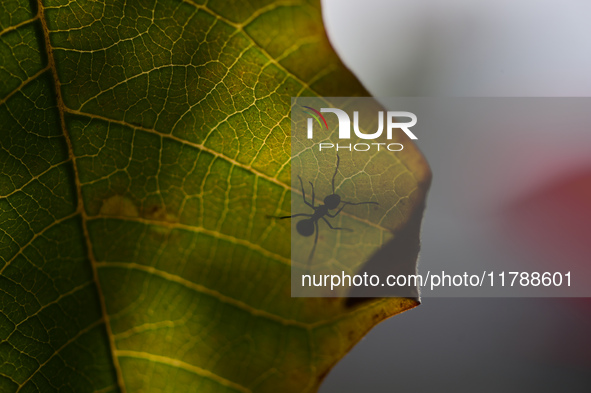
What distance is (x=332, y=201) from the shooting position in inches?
25.3

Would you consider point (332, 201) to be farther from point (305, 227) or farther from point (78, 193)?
point (78, 193)

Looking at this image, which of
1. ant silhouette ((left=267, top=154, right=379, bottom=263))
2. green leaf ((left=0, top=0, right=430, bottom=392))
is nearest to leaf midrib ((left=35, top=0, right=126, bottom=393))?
green leaf ((left=0, top=0, right=430, bottom=392))

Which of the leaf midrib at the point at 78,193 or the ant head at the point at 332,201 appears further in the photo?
the ant head at the point at 332,201

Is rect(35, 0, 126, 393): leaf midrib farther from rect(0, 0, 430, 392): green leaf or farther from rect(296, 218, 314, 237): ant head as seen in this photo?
rect(296, 218, 314, 237): ant head

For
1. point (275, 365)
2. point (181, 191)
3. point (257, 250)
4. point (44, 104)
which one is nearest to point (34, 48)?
point (44, 104)

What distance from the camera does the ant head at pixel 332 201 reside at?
63 centimetres

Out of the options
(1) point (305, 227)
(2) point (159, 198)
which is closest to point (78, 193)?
(2) point (159, 198)

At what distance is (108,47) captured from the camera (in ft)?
1.56

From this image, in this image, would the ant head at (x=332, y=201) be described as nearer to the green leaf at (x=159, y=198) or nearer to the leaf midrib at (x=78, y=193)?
the green leaf at (x=159, y=198)

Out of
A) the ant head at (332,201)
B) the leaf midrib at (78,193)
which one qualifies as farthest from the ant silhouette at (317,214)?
the leaf midrib at (78,193)

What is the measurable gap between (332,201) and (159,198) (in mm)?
257

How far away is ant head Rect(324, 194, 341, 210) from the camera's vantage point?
63cm

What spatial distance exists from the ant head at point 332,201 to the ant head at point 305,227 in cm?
6

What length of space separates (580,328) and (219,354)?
8.19ft
